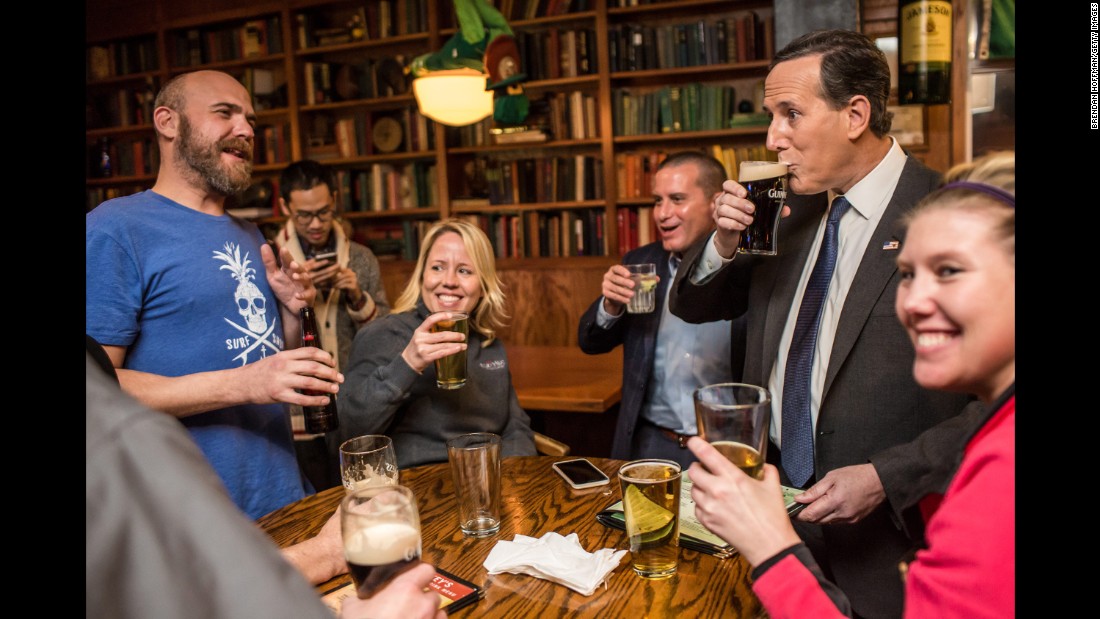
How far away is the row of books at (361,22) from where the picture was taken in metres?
5.44

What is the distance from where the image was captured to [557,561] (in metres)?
1.26

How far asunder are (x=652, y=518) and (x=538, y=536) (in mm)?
307

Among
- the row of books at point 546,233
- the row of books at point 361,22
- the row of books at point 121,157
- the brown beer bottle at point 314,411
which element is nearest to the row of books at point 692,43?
the row of books at point 546,233

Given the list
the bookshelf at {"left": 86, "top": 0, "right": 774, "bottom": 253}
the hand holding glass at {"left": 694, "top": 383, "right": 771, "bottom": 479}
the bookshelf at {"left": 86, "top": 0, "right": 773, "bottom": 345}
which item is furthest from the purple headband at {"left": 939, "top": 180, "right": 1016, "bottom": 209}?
the bookshelf at {"left": 86, "top": 0, "right": 773, "bottom": 345}

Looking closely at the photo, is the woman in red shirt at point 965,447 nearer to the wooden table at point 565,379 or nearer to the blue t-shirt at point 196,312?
the blue t-shirt at point 196,312

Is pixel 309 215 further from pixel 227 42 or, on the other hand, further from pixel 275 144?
pixel 227 42

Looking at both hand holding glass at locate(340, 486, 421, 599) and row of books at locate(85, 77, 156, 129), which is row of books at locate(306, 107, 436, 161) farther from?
hand holding glass at locate(340, 486, 421, 599)

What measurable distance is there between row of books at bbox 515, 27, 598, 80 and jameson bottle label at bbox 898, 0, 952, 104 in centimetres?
285

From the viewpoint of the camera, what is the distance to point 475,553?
1372mm

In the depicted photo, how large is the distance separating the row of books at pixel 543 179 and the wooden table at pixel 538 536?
12.0ft

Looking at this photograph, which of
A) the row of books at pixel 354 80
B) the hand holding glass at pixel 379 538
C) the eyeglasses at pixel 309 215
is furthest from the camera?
the row of books at pixel 354 80

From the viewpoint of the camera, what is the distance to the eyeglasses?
3561 mm
